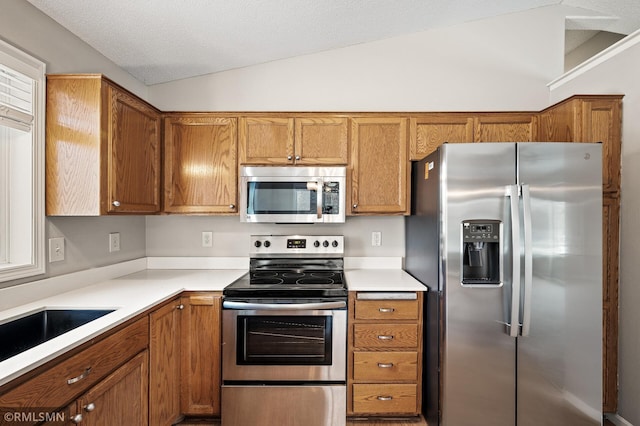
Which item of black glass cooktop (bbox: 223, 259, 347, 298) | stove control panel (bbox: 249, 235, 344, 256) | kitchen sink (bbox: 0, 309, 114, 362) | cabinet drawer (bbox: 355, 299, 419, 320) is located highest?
stove control panel (bbox: 249, 235, 344, 256)

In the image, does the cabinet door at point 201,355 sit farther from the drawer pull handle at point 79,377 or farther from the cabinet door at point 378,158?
the cabinet door at point 378,158

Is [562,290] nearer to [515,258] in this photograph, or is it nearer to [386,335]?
[515,258]

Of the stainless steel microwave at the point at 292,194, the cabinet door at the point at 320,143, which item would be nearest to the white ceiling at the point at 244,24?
the cabinet door at the point at 320,143

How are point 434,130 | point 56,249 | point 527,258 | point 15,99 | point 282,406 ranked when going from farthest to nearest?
point 434,130
point 282,406
point 56,249
point 527,258
point 15,99

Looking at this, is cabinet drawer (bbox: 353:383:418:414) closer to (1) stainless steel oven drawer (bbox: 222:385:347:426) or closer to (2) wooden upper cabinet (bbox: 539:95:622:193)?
(1) stainless steel oven drawer (bbox: 222:385:347:426)

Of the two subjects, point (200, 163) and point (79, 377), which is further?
point (200, 163)

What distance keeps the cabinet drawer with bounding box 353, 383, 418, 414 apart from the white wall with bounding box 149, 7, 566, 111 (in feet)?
6.67

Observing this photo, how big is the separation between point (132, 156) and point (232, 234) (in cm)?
99

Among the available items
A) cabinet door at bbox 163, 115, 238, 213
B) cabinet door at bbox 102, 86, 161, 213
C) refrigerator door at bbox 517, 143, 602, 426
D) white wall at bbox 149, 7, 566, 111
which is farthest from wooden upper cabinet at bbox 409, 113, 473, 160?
cabinet door at bbox 102, 86, 161, 213

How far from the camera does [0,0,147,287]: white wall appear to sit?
5.12ft

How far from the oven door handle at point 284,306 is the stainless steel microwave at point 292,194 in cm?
61

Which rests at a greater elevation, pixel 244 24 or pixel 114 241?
pixel 244 24

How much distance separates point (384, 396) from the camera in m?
2.04

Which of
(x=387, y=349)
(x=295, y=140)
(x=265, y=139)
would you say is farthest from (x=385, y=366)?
(x=265, y=139)
